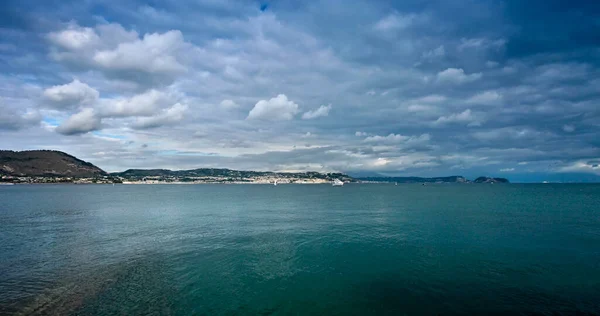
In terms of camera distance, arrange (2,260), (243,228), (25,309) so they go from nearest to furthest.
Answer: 1. (25,309)
2. (2,260)
3. (243,228)

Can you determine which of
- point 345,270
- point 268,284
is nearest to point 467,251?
point 345,270

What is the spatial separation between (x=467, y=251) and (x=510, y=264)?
5.95 m

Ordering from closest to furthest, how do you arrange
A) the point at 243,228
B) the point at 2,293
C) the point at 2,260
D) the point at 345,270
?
the point at 2,293 → the point at 345,270 → the point at 2,260 → the point at 243,228

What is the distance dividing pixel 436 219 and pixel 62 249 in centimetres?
6834

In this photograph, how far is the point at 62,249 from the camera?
40125mm

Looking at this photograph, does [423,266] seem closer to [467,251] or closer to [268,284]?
[467,251]

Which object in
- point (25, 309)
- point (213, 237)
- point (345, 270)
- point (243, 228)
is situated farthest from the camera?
point (243, 228)

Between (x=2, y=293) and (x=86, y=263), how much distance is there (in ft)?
28.6

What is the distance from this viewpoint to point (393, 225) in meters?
59.8

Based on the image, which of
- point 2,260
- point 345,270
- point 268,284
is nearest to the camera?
point 268,284

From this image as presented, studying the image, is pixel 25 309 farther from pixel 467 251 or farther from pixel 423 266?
pixel 467 251

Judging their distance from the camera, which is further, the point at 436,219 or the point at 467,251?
the point at 436,219

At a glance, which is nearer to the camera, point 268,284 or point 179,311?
point 179,311

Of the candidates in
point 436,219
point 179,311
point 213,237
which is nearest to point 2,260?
point 213,237
